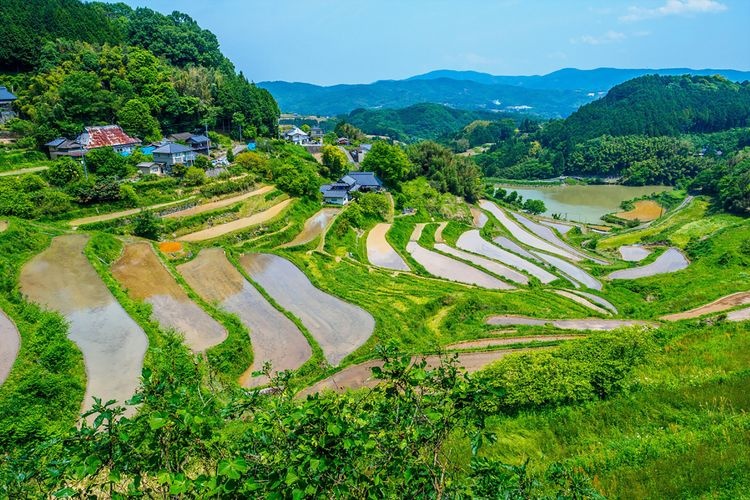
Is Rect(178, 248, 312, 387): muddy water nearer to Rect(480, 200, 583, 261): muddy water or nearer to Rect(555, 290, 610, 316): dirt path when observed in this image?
Rect(555, 290, 610, 316): dirt path

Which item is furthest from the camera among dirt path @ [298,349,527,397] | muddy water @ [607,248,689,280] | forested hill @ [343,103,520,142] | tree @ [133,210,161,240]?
forested hill @ [343,103,520,142]

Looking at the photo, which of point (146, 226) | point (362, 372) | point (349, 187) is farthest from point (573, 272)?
point (146, 226)

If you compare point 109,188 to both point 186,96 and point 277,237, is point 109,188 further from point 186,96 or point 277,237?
point 186,96

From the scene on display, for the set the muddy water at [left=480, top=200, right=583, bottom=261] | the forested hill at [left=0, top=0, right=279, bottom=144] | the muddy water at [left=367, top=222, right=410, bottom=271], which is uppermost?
the forested hill at [left=0, top=0, right=279, bottom=144]

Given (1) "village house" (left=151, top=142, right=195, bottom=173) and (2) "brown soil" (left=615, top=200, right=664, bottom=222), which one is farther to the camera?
(2) "brown soil" (left=615, top=200, right=664, bottom=222)

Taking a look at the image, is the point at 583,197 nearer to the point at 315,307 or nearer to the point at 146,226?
the point at 315,307

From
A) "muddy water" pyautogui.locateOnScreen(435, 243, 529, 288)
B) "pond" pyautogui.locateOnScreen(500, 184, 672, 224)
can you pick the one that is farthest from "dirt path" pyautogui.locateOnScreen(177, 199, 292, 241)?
"pond" pyautogui.locateOnScreen(500, 184, 672, 224)

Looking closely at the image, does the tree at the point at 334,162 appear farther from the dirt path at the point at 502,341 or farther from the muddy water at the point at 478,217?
the dirt path at the point at 502,341

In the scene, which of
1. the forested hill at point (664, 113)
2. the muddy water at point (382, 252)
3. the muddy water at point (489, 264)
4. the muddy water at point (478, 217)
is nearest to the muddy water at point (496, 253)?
the muddy water at point (489, 264)
